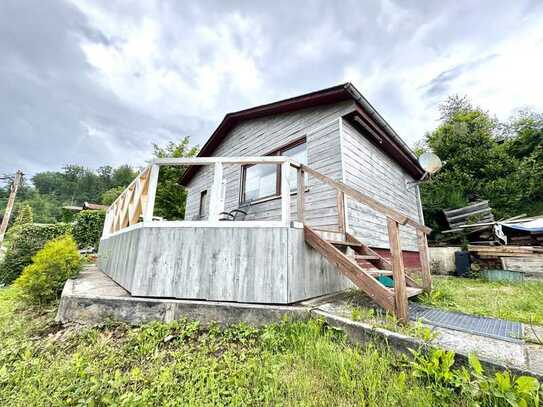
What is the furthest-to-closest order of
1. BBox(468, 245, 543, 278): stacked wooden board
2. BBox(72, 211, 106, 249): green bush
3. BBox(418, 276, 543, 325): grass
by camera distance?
BBox(72, 211, 106, 249): green bush
BBox(468, 245, 543, 278): stacked wooden board
BBox(418, 276, 543, 325): grass

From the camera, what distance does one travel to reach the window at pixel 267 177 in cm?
515

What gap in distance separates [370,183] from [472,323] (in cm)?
343

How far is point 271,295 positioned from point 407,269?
199 inches

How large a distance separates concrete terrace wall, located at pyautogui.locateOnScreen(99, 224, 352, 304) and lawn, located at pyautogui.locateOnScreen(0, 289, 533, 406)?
A: 36 cm

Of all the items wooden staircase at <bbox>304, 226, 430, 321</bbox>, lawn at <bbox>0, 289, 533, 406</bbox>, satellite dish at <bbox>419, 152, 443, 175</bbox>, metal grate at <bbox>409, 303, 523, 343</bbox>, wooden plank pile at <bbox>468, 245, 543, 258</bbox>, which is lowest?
lawn at <bbox>0, 289, 533, 406</bbox>

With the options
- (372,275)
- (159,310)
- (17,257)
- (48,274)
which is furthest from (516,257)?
(17,257)

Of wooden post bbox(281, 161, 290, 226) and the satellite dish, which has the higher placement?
the satellite dish

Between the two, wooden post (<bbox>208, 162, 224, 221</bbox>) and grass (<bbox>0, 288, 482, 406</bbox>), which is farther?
wooden post (<bbox>208, 162, 224, 221</bbox>)

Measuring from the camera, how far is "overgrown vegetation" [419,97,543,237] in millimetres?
8719

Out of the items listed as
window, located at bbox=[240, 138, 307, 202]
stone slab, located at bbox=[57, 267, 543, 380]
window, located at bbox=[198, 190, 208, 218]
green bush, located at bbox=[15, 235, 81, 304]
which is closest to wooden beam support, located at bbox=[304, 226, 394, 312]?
stone slab, located at bbox=[57, 267, 543, 380]

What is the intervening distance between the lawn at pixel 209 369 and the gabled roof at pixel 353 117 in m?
4.13

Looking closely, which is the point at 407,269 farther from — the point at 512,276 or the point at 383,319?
the point at 383,319

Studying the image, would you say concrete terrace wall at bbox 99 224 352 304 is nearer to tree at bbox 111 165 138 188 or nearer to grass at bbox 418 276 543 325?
grass at bbox 418 276 543 325

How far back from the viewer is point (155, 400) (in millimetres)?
1418
